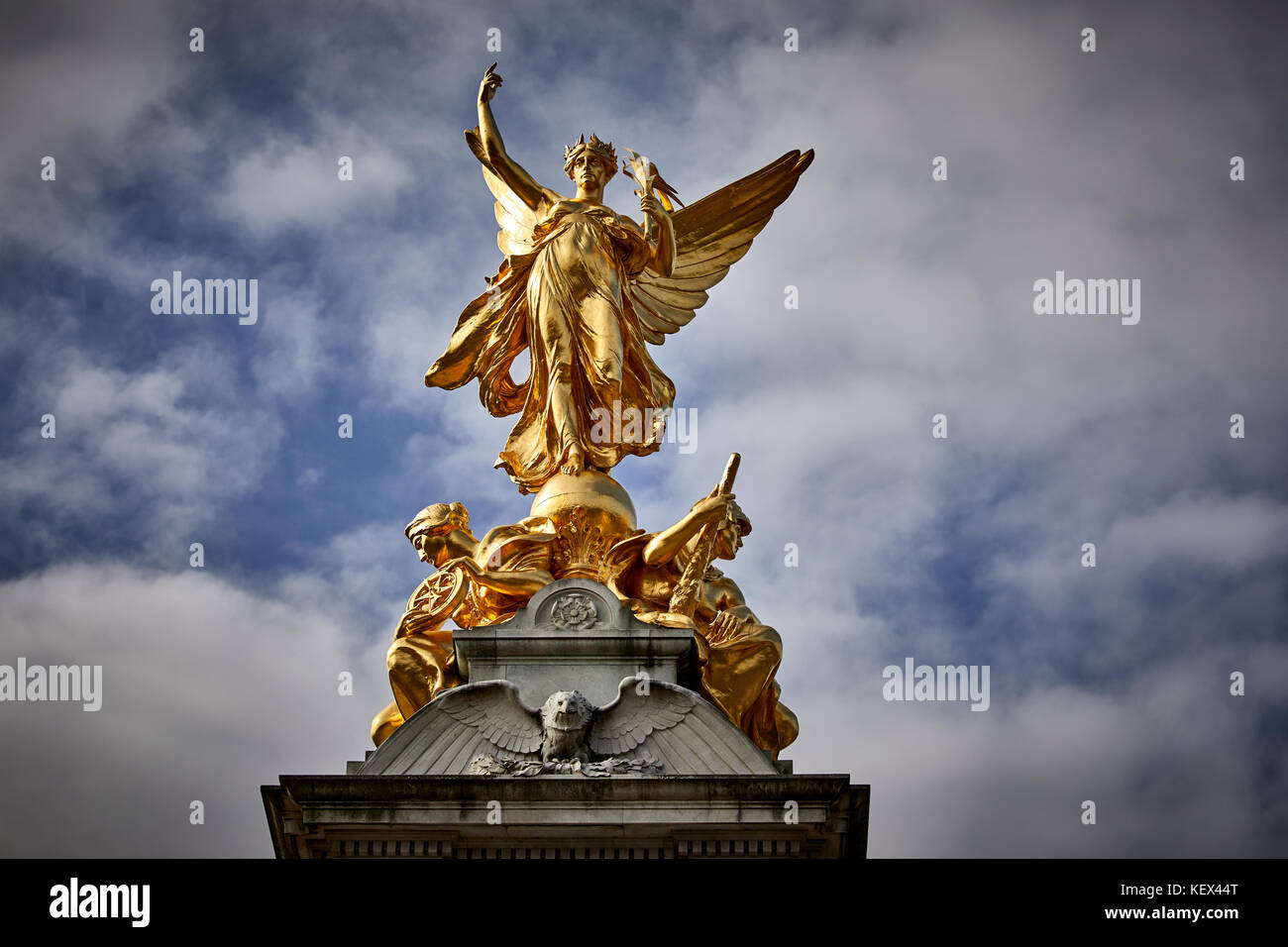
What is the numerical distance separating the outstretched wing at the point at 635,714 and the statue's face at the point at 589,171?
7.09 meters

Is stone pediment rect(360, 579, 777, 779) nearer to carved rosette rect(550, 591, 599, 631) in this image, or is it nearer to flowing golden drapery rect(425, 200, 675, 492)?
carved rosette rect(550, 591, 599, 631)

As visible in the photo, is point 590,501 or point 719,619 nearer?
point 719,619

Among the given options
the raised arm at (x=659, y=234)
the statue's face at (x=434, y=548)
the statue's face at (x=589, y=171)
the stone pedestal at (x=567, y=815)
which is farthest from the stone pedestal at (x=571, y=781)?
the statue's face at (x=589, y=171)

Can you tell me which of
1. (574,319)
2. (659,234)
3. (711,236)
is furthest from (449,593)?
(711,236)

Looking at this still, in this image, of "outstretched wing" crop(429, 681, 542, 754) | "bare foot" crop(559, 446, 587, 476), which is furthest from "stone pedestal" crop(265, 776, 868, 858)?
"bare foot" crop(559, 446, 587, 476)

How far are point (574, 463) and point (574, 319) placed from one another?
1853 millimetres

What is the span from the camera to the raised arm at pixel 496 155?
2338 centimetres

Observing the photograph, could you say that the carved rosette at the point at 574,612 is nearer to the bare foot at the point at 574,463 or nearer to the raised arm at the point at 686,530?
the raised arm at the point at 686,530

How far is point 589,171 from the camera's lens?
23.7 metres

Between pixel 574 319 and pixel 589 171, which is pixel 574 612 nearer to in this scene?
pixel 574 319

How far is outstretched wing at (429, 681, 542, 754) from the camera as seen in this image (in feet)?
61.7

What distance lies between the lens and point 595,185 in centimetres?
2369
